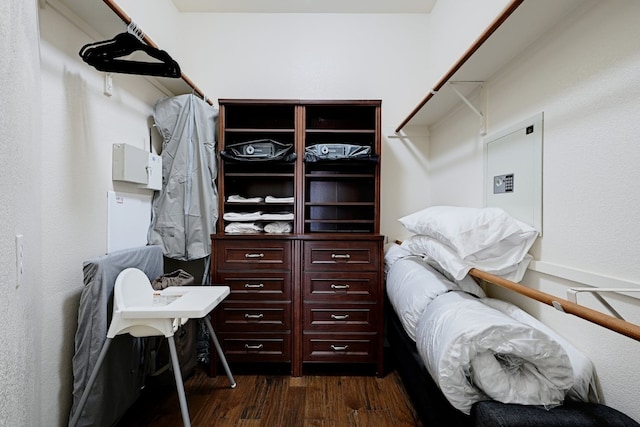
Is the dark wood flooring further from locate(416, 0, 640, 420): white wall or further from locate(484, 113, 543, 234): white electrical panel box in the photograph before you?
locate(484, 113, 543, 234): white electrical panel box

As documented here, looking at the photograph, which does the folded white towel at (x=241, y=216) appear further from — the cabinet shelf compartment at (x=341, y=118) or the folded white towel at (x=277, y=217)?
the cabinet shelf compartment at (x=341, y=118)

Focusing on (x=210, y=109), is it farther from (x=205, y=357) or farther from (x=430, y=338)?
(x=430, y=338)

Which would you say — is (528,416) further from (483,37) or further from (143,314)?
(143,314)

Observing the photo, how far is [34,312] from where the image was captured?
0.87 m

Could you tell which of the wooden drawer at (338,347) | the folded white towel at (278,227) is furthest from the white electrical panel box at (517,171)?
the folded white towel at (278,227)

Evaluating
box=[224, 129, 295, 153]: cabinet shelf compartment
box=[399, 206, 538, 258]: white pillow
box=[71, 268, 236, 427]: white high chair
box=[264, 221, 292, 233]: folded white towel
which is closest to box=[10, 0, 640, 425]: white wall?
box=[399, 206, 538, 258]: white pillow

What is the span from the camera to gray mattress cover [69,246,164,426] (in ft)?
4.68

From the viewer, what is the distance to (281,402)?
6.25ft

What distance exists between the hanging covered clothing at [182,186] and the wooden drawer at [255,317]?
0.46 meters

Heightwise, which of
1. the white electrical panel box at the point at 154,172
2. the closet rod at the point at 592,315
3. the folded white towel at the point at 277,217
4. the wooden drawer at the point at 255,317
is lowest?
the wooden drawer at the point at 255,317

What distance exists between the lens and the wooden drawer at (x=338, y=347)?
7.13ft

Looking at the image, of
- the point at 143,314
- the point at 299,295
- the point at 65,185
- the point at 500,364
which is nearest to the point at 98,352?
the point at 143,314

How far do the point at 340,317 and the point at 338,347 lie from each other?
21 centimetres

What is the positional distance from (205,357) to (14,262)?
186 cm
